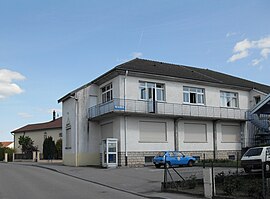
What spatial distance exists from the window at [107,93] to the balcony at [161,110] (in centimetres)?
142

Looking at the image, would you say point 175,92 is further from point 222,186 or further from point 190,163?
point 222,186

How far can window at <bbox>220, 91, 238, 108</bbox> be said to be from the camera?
38969mm

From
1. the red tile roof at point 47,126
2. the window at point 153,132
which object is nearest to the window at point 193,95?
the window at point 153,132

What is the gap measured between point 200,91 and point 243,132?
7033mm

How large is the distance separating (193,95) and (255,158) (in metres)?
17.2

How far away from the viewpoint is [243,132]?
1555 inches

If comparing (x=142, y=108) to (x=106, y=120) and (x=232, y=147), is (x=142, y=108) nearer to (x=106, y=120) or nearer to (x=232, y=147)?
(x=106, y=120)

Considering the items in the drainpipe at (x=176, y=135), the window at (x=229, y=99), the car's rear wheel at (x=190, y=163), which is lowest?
the car's rear wheel at (x=190, y=163)

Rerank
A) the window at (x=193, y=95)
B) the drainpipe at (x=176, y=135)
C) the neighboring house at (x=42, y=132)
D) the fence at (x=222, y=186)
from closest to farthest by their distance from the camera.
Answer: the fence at (x=222, y=186)
the drainpipe at (x=176, y=135)
the window at (x=193, y=95)
the neighboring house at (x=42, y=132)

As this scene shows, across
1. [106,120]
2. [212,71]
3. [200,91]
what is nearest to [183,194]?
[106,120]

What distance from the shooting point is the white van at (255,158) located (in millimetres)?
19016

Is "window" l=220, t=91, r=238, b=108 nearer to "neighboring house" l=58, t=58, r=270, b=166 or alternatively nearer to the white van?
"neighboring house" l=58, t=58, r=270, b=166

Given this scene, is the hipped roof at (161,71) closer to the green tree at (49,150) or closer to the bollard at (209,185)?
the green tree at (49,150)

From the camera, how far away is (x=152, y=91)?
33938 millimetres
